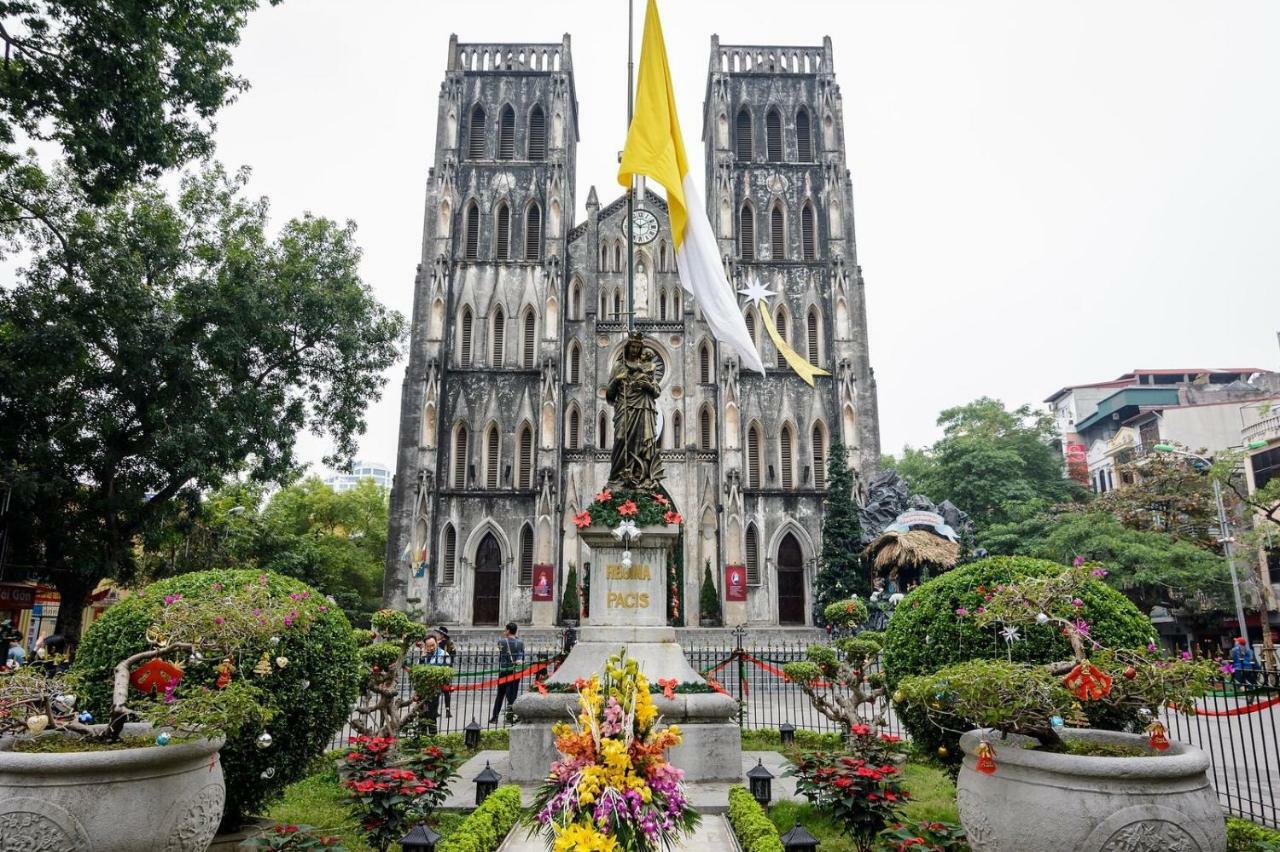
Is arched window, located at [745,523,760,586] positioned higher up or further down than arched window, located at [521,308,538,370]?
further down

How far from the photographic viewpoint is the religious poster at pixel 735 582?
1149 inches

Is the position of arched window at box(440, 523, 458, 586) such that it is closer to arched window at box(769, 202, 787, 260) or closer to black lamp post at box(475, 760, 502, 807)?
arched window at box(769, 202, 787, 260)

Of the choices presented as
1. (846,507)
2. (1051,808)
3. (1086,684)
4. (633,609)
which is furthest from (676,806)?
(846,507)

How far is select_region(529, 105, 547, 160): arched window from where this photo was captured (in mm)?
34469

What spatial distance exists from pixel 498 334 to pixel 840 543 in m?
14.9

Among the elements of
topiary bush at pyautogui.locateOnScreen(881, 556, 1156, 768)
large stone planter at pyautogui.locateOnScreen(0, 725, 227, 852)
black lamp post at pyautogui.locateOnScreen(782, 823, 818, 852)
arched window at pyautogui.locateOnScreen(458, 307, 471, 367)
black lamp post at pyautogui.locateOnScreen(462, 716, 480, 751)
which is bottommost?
black lamp post at pyautogui.locateOnScreen(462, 716, 480, 751)

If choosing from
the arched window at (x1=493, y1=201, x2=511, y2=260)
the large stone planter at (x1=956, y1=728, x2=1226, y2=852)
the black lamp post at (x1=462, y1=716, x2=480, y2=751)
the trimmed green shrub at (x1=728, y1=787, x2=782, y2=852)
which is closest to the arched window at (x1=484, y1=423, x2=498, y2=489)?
the arched window at (x1=493, y1=201, x2=511, y2=260)

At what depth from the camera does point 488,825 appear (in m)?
5.73

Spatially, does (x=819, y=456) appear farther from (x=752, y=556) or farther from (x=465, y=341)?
(x=465, y=341)

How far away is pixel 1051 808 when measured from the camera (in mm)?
4117

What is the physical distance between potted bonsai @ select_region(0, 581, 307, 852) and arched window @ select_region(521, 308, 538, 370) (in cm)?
2651

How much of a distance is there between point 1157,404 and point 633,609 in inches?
1808

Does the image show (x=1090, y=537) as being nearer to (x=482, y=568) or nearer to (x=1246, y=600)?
(x=1246, y=600)

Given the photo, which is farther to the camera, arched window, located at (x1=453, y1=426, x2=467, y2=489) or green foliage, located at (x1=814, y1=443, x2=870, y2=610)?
arched window, located at (x1=453, y1=426, x2=467, y2=489)
